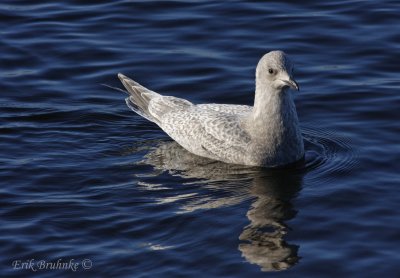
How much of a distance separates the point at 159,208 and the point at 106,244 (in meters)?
0.92

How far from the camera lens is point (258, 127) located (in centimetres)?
1183

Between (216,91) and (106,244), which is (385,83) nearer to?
(216,91)

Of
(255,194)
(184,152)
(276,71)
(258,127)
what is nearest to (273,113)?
(258,127)

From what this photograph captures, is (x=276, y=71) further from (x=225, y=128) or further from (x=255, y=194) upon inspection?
(x=255, y=194)

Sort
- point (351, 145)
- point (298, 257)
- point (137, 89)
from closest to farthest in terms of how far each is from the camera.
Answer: point (298, 257), point (351, 145), point (137, 89)

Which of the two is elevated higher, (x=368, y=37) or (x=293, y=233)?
(x=368, y=37)

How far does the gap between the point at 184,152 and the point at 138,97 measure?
117 cm

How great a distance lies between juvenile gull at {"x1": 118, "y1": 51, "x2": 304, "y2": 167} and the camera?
11.5 m

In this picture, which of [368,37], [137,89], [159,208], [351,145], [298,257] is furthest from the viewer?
[368,37]

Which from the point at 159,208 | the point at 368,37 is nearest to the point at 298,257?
the point at 159,208

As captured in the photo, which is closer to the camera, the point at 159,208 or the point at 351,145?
the point at 159,208

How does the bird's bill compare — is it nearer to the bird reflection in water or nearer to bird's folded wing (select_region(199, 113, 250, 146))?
bird's folded wing (select_region(199, 113, 250, 146))

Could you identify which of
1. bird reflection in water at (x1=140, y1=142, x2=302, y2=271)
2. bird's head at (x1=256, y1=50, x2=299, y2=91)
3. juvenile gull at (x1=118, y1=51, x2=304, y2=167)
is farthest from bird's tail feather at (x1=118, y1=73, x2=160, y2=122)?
bird's head at (x1=256, y1=50, x2=299, y2=91)

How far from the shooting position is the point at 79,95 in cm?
1393
